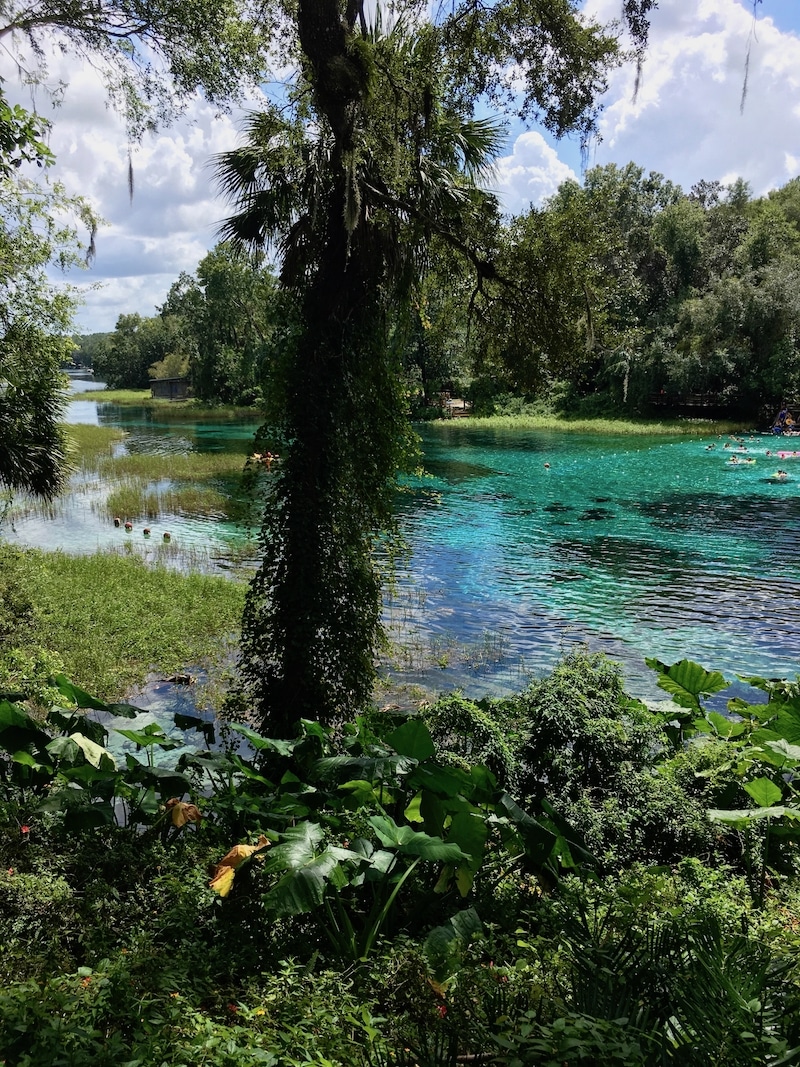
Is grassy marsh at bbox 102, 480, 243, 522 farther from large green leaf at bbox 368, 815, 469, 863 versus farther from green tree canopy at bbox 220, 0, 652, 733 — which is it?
large green leaf at bbox 368, 815, 469, 863

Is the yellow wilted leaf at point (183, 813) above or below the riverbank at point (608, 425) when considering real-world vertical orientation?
below

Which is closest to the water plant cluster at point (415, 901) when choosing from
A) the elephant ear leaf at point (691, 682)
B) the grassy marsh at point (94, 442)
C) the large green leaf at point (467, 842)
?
the large green leaf at point (467, 842)

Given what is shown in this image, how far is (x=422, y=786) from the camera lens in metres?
3.23

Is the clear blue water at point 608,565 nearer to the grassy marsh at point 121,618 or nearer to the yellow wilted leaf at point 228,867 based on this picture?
the grassy marsh at point 121,618

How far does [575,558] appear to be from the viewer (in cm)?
1642

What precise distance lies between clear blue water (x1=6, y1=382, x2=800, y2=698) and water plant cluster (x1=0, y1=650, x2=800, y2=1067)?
4.56 meters

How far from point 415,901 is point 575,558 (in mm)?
13821

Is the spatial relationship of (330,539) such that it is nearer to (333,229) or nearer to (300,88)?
(333,229)

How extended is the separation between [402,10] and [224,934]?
8.50 metres

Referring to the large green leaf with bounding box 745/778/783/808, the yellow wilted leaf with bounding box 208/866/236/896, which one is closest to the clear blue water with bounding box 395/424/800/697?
the large green leaf with bounding box 745/778/783/808

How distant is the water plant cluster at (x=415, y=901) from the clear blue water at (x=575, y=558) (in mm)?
4565

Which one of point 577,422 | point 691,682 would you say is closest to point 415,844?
point 691,682

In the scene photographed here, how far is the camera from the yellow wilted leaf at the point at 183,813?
11.3ft

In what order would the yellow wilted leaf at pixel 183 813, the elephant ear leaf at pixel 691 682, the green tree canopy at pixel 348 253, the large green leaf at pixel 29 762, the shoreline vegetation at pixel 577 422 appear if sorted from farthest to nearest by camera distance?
the shoreline vegetation at pixel 577 422 → the green tree canopy at pixel 348 253 → the elephant ear leaf at pixel 691 682 → the large green leaf at pixel 29 762 → the yellow wilted leaf at pixel 183 813
